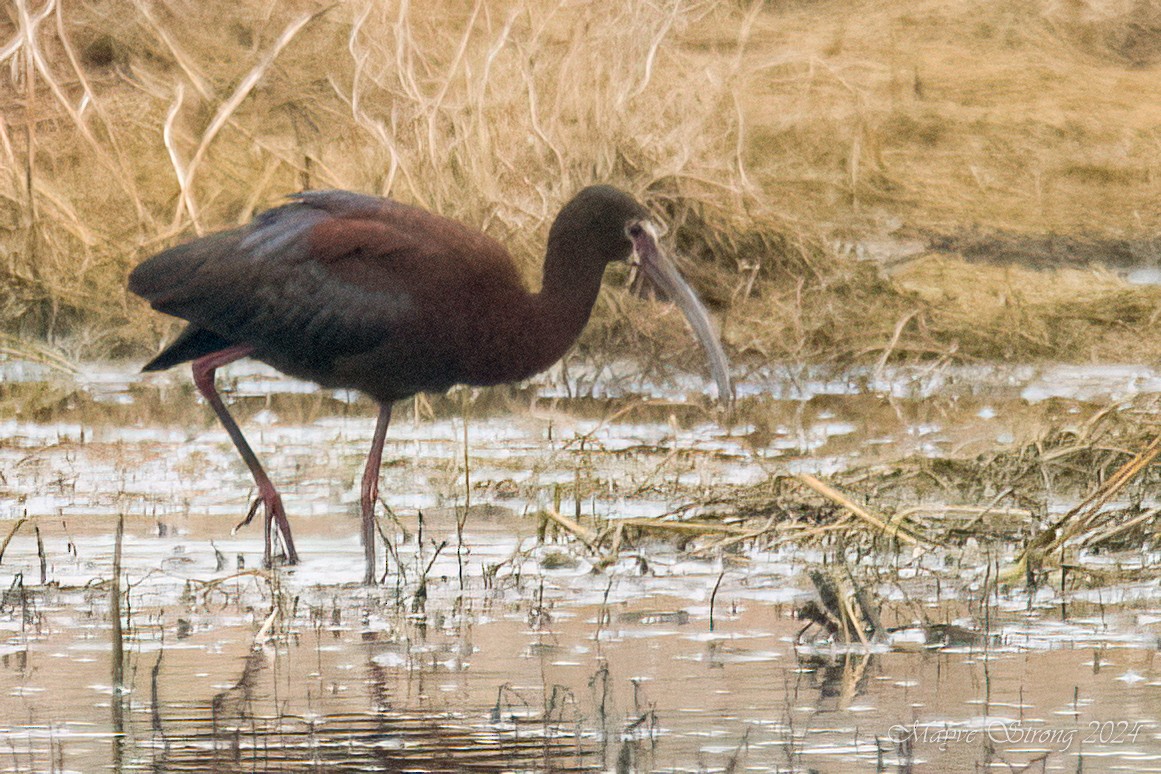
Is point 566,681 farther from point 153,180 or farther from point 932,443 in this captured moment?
point 153,180

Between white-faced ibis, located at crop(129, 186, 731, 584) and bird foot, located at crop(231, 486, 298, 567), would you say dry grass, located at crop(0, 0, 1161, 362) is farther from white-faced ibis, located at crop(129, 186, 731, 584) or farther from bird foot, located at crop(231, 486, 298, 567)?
bird foot, located at crop(231, 486, 298, 567)

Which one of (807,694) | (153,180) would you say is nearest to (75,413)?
(153,180)

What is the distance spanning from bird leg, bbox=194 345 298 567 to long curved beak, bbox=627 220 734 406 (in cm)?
108

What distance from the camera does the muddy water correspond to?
12.9 ft

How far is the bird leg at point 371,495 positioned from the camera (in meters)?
5.59

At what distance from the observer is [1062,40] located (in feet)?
57.4

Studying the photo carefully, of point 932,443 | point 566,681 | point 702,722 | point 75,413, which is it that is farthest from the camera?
point 75,413

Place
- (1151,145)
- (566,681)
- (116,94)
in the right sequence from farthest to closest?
(1151,145), (116,94), (566,681)

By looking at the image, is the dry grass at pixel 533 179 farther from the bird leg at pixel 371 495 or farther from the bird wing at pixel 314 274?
the bird leg at pixel 371 495

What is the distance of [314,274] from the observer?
6090mm

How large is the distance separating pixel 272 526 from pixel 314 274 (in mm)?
663

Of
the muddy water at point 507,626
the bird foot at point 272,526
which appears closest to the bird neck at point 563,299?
the muddy water at point 507,626

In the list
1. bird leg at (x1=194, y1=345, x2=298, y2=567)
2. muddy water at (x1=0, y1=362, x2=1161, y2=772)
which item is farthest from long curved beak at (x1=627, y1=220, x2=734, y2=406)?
bird leg at (x1=194, y1=345, x2=298, y2=567)

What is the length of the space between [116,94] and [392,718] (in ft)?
32.5
